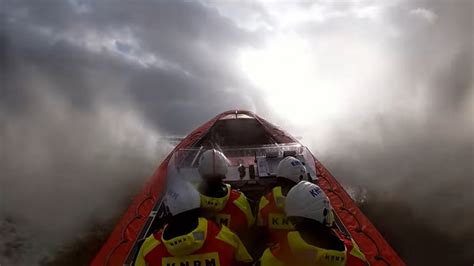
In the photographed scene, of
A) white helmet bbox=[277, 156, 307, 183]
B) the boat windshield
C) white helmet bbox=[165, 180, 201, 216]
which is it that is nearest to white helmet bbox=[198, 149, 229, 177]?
white helmet bbox=[277, 156, 307, 183]

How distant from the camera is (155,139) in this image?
11.0m

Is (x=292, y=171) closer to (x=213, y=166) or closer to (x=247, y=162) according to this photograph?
(x=213, y=166)

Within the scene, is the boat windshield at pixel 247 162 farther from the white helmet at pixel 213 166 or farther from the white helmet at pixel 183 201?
the white helmet at pixel 183 201

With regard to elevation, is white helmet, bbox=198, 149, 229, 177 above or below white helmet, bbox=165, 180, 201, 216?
above

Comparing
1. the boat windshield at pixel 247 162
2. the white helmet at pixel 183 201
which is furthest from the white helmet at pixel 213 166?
the boat windshield at pixel 247 162

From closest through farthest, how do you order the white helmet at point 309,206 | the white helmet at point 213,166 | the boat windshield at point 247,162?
the white helmet at point 309,206 → the white helmet at point 213,166 → the boat windshield at point 247,162

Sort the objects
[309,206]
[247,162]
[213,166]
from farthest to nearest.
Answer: [247,162]
[213,166]
[309,206]

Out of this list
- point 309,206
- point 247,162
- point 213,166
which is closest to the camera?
point 309,206

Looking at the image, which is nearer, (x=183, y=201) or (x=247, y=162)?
(x=183, y=201)

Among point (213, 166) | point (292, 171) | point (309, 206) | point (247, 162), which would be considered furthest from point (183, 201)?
point (247, 162)

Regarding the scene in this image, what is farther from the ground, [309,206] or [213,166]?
[213,166]

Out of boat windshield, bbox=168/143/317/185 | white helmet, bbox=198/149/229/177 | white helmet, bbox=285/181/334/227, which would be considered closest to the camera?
white helmet, bbox=285/181/334/227

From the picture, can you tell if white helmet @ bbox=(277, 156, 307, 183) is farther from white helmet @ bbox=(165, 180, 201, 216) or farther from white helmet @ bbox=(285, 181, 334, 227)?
white helmet @ bbox=(165, 180, 201, 216)

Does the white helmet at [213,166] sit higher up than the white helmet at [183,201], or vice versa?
the white helmet at [213,166]
